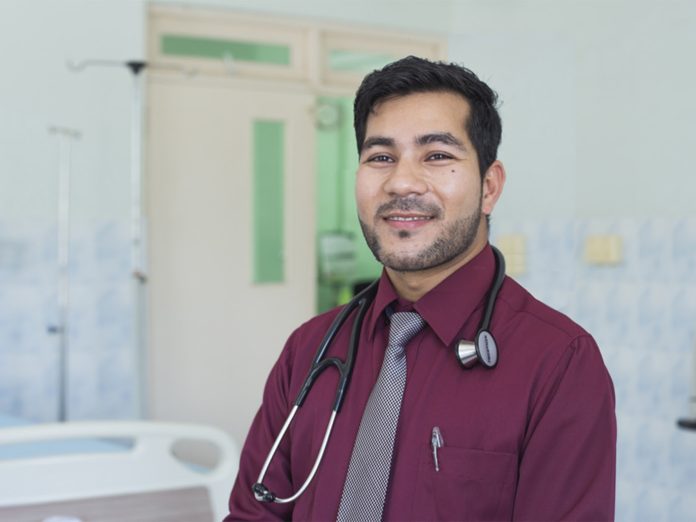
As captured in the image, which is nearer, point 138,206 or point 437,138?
point 437,138

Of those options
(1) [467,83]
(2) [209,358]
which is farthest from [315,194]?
(1) [467,83]

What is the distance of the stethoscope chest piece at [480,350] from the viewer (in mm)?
1032

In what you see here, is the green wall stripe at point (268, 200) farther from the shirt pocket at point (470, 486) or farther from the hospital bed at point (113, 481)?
the shirt pocket at point (470, 486)

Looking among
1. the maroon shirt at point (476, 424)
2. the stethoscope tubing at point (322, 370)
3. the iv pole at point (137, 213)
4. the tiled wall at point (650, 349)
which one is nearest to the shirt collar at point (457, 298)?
the maroon shirt at point (476, 424)

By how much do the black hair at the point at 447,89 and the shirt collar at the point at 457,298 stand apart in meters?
0.13

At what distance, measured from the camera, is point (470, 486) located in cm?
101

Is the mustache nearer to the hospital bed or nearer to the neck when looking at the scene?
the neck

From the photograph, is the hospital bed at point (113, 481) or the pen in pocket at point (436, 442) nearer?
the pen in pocket at point (436, 442)

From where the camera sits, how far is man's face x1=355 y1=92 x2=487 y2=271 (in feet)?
3.65

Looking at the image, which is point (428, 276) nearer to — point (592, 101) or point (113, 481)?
point (113, 481)

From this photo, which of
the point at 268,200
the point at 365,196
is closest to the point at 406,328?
the point at 365,196

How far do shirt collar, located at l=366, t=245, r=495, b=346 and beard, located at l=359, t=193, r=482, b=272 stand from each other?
1.2 inches

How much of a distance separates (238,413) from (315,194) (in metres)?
1.11

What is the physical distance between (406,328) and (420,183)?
19 cm
